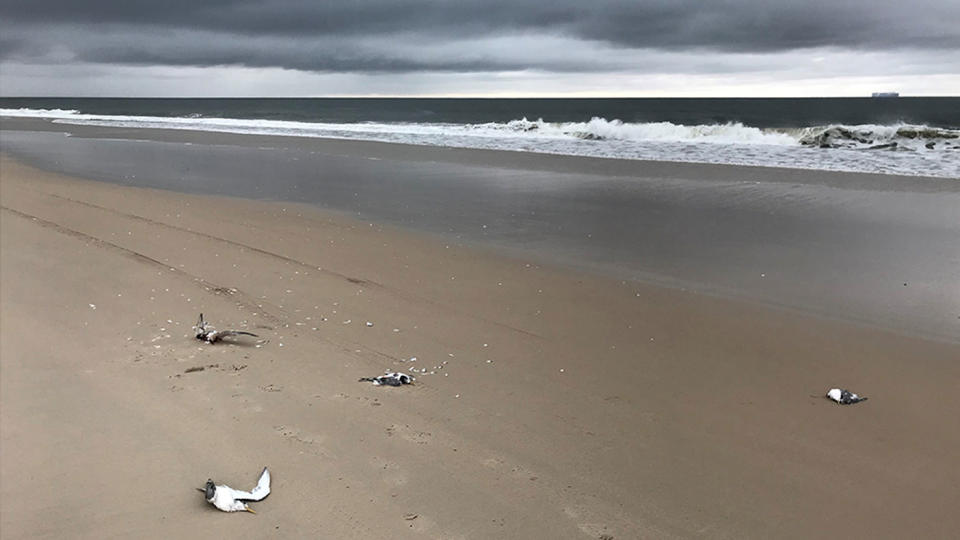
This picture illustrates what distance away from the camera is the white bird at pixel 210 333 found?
13.4 feet

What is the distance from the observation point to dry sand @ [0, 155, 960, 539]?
8.19 feet

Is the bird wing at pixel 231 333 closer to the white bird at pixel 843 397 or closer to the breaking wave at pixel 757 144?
the white bird at pixel 843 397

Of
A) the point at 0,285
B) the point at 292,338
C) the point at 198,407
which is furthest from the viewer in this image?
the point at 0,285

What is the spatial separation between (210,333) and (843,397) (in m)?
3.86

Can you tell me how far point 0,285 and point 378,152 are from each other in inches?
579

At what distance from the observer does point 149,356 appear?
3.86 m

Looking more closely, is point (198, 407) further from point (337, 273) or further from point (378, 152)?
point (378, 152)

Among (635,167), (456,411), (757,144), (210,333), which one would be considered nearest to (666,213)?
(635,167)

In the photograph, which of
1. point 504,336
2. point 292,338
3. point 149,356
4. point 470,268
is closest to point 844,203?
point 470,268

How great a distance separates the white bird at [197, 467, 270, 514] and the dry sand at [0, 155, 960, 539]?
0.05 metres

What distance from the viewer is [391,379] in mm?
3609

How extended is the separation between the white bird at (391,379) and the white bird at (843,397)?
2.39 meters

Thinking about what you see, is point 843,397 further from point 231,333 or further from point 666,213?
point 666,213

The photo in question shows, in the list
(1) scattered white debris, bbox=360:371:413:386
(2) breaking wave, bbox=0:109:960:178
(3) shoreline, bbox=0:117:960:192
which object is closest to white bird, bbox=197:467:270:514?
(1) scattered white debris, bbox=360:371:413:386
